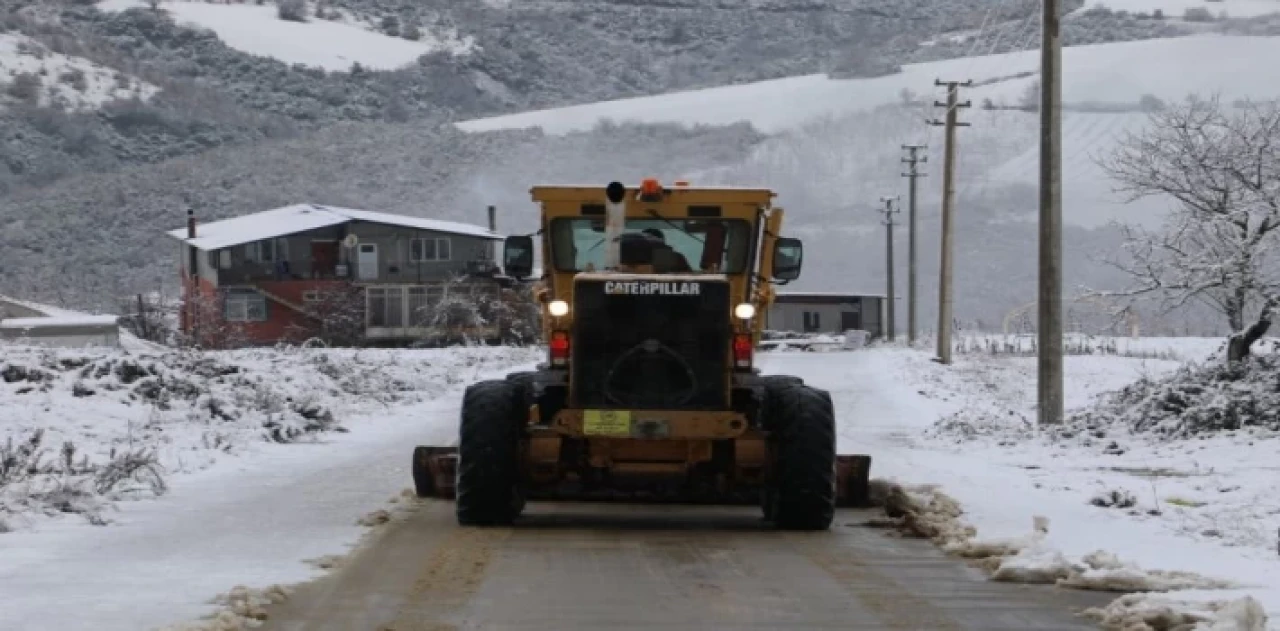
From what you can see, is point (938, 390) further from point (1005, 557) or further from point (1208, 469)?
point (1005, 557)

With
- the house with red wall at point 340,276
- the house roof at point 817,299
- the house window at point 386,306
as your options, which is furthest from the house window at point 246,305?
the house roof at point 817,299

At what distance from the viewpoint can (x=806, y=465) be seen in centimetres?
1509

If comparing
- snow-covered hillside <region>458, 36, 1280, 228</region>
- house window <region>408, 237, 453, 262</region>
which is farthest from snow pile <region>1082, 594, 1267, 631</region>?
snow-covered hillside <region>458, 36, 1280, 228</region>

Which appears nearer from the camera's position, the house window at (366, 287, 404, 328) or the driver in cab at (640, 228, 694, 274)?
the driver in cab at (640, 228, 694, 274)

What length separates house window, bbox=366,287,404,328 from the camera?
277 feet

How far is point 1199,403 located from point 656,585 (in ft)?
45.3

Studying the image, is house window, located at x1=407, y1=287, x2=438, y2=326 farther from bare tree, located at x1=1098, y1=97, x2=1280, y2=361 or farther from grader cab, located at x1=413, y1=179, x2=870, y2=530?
grader cab, located at x1=413, y1=179, x2=870, y2=530

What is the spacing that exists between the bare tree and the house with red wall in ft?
176

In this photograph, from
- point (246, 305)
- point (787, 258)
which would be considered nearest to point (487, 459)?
point (787, 258)

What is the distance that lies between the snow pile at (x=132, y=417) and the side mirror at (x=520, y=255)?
3.56 m

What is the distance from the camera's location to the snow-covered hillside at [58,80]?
179m

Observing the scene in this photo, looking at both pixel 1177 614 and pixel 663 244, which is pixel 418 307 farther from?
pixel 1177 614

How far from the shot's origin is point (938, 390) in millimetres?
42156

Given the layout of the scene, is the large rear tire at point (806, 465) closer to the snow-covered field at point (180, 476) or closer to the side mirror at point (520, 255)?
the side mirror at point (520, 255)
